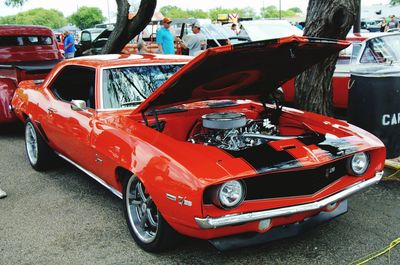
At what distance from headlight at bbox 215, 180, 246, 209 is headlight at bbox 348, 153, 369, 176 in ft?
3.29

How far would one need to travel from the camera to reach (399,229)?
3.62 metres

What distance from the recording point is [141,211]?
344 cm

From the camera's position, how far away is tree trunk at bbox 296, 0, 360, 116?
509 cm

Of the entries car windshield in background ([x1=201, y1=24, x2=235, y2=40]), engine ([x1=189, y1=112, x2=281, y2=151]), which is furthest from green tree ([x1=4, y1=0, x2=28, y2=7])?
engine ([x1=189, y1=112, x2=281, y2=151])

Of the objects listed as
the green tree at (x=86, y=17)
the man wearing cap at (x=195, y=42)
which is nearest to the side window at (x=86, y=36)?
the man wearing cap at (x=195, y=42)

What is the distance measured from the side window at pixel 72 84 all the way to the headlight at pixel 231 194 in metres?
2.30

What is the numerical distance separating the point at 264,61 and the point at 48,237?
2186mm

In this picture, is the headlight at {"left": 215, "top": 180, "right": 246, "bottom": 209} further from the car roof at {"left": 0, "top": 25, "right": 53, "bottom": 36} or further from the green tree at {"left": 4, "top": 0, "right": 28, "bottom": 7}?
the green tree at {"left": 4, "top": 0, "right": 28, "bottom": 7}

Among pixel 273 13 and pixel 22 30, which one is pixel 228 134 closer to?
pixel 22 30

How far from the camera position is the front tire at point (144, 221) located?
3139mm

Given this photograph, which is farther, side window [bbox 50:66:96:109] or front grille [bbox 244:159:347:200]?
side window [bbox 50:66:96:109]

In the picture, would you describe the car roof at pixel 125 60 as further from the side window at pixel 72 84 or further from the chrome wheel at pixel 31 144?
the chrome wheel at pixel 31 144

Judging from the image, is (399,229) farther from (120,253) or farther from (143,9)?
(143,9)

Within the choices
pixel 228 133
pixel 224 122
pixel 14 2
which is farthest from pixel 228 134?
pixel 14 2
